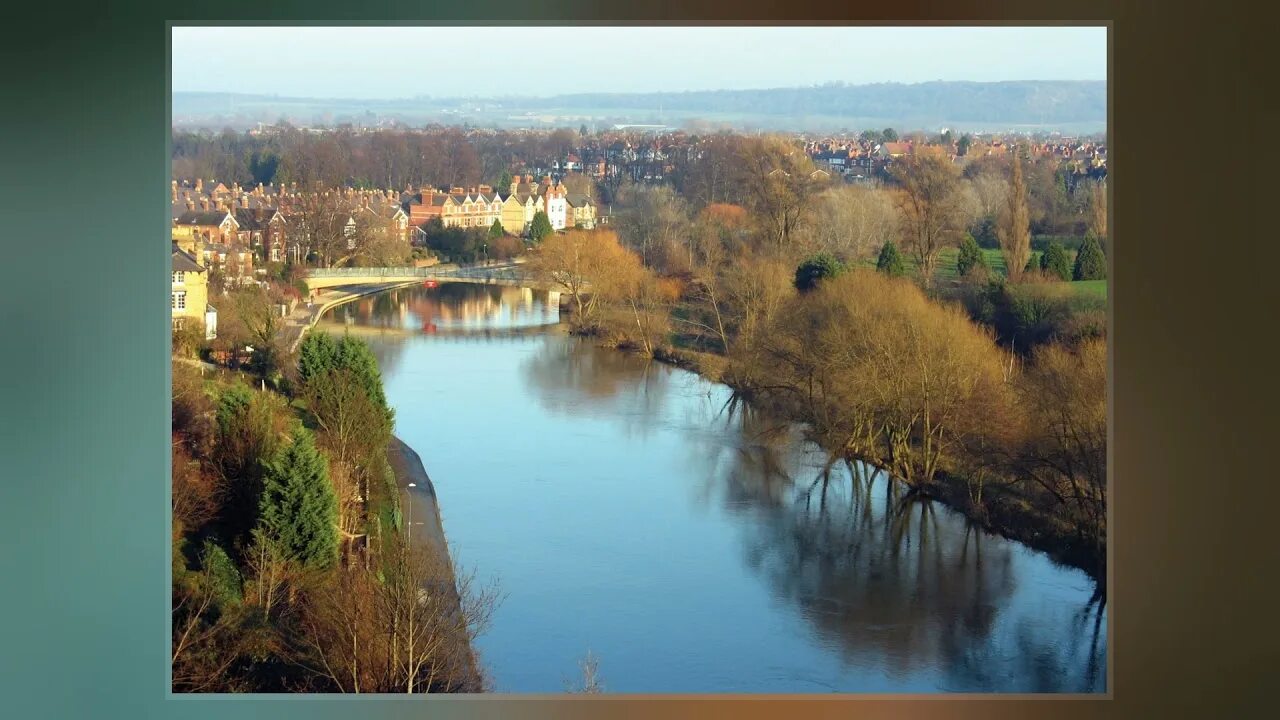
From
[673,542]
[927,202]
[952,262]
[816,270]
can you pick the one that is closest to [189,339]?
[673,542]

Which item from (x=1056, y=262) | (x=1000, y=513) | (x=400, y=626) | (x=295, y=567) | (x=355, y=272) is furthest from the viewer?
(x=1056, y=262)

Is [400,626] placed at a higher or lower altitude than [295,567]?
lower

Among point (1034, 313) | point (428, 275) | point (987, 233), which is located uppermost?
point (987, 233)

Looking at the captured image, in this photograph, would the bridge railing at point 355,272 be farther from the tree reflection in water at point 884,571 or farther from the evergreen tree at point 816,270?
the evergreen tree at point 816,270

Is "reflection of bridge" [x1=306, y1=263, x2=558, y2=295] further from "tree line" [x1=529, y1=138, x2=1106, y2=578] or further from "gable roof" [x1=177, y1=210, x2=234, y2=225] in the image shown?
"gable roof" [x1=177, y1=210, x2=234, y2=225]

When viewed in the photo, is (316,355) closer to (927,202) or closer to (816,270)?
(816,270)

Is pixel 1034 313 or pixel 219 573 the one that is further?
pixel 1034 313
